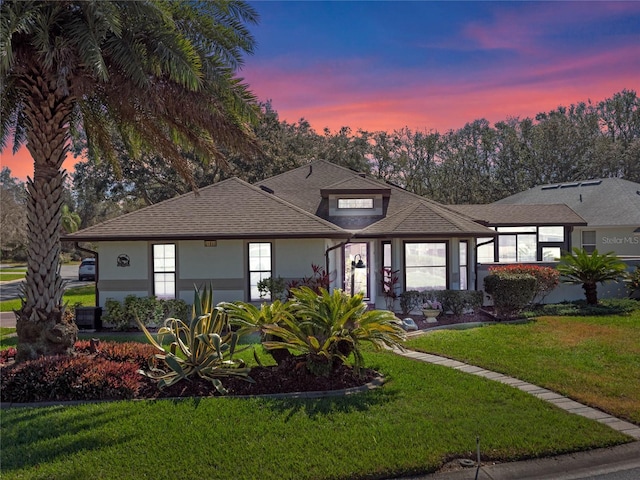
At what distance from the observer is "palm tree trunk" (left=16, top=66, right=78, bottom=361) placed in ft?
29.5

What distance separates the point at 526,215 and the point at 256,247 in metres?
12.5

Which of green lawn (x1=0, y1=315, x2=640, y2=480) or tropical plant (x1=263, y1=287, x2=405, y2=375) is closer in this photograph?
green lawn (x1=0, y1=315, x2=640, y2=480)

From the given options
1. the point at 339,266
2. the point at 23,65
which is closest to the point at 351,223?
the point at 339,266

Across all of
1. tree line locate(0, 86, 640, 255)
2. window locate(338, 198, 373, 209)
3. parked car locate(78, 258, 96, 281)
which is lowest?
parked car locate(78, 258, 96, 281)

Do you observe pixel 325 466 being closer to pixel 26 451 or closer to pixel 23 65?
pixel 26 451

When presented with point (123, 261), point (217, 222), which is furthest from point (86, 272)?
point (217, 222)

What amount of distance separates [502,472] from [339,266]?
1297cm

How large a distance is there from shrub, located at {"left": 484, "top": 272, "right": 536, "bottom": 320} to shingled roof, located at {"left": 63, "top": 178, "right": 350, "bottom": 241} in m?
4.71

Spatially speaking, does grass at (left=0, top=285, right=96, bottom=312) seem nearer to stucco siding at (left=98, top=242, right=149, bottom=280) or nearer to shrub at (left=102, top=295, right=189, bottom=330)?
stucco siding at (left=98, top=242, right=149, bottom=280)

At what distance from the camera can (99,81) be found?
9680 millimetres

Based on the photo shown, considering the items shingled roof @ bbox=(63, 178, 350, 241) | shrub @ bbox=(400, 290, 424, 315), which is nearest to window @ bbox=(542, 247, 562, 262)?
shrub @ bbox=(400, 290, 424, 315)

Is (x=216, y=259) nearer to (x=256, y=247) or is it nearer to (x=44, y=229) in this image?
(x=256, y=247)

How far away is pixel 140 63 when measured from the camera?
340 inches

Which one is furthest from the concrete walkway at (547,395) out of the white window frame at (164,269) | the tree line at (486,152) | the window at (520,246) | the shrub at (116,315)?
the tree line at (486,152)
